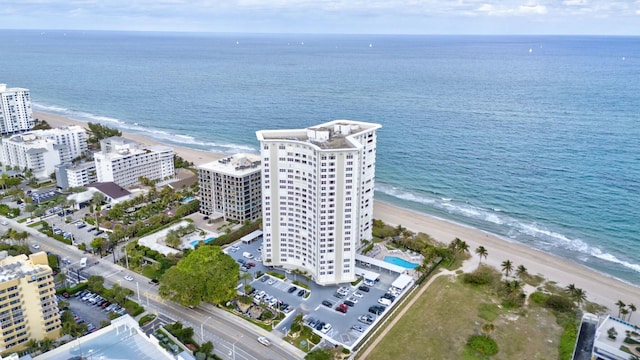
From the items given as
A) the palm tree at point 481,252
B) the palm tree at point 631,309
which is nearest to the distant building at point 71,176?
the palm tree at point 481,252

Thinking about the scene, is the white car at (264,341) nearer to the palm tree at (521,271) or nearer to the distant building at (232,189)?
the distant building at (232,189)

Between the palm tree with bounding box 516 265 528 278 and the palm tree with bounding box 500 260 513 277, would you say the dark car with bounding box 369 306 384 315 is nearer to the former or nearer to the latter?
the palm tree with bounding box 500 260 513 277

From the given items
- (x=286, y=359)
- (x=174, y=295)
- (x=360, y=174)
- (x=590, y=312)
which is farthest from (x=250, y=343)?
(x=590, y=312)

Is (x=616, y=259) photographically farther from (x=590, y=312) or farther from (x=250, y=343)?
(x=250, y=343)

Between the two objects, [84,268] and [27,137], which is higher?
[27,137]

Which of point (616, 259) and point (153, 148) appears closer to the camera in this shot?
point (616, 259)

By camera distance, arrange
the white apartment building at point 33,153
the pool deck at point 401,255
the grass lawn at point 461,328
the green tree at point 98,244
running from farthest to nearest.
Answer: the white apartment building at point 33,153 < the pool deck at point 401,255 < the green tree at point 98,244 < the grass lawn at point 461,328

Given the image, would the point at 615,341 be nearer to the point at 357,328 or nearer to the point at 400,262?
the point at 357,328
